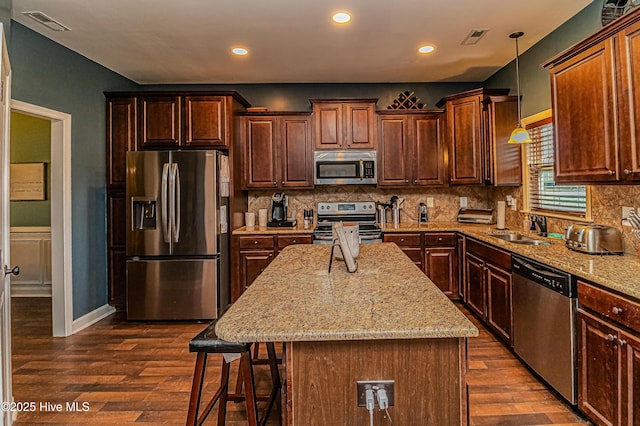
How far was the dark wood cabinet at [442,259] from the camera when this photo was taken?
14.1 ft

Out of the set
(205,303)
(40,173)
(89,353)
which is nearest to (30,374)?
(89,353)

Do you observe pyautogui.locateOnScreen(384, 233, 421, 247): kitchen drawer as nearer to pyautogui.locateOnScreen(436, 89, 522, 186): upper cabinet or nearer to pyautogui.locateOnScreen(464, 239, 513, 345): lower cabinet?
pyautogui.locateOnScreen(464, 239, 513, 345): lower cabinet

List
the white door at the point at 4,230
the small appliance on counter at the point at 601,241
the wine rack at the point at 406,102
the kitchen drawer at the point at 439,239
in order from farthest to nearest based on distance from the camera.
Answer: the wine rack at the point at 406,102, the kitchen drawer at the point at 439,239, the small appliance on counter at the point at 601,241, the white door at the point at 4,230

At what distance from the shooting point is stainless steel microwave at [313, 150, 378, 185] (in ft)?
15.0

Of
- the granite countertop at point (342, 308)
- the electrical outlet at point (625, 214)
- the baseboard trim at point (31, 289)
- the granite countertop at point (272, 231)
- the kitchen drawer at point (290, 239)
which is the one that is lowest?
the baseboard trim at point (31, 289)

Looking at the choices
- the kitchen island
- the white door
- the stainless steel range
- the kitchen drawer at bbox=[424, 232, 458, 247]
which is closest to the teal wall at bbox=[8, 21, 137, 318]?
the white door

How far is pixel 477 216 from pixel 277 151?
252 cm

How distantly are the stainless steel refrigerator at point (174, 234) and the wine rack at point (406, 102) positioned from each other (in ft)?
7.46

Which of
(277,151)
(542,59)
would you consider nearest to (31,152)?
(277,151)

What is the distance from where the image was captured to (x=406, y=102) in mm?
4750

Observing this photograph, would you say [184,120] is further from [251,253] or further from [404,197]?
[404,197]

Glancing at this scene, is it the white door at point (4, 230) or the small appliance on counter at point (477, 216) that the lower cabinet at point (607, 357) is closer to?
the small appliance on counter at point (477, 216)

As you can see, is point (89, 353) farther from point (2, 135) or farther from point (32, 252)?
point (32, 252)

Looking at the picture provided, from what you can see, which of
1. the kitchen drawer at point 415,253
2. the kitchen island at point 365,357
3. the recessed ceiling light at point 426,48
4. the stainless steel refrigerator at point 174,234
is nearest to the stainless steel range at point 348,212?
the kitchen drawer at point 415,253
